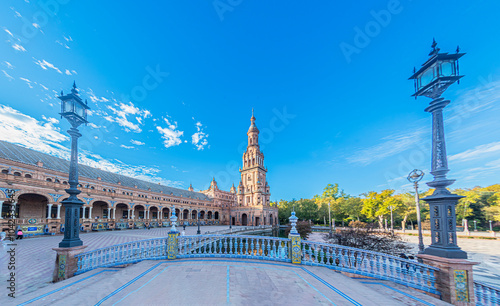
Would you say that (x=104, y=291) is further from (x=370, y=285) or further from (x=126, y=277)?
(x=370, y=285)

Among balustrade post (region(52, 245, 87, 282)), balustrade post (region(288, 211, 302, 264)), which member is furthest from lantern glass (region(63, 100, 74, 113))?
balustrade post (region(288, 211, 302, 264))

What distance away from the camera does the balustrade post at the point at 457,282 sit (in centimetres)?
479

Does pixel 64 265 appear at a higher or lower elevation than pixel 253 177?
lower

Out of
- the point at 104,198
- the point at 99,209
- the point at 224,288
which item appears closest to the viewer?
the point at 224,288

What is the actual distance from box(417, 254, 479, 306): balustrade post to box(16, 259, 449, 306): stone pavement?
0.53m

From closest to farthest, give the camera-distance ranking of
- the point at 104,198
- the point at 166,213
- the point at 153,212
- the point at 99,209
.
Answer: the point at 104,198 → the point at 99,209 → the point at 153,212 → the point at 166,213

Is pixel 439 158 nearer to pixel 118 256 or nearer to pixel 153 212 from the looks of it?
pixel 118 256

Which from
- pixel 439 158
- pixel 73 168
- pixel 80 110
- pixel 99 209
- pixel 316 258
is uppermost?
pixel 80 110

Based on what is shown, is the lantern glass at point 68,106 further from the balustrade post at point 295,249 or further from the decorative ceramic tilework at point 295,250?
the decorative ceramic tilework at point 295,250

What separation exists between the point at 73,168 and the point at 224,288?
7.10m

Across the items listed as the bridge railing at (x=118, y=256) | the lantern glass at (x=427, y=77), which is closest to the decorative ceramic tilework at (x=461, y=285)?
the lantern glass at (x=427, y=77)

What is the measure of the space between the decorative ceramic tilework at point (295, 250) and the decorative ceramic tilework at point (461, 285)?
3.89 meters

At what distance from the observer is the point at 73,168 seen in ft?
23.6

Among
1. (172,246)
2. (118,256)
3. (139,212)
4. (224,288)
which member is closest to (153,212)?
(139,212)
